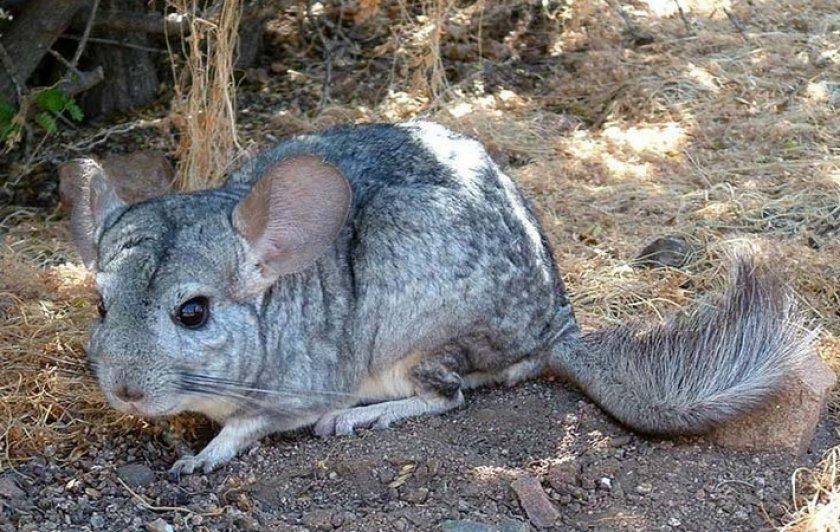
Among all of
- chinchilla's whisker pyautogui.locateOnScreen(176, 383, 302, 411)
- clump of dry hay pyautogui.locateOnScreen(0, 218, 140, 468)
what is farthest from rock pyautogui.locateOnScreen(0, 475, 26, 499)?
chinchilla's whisker pyautogui.locateOnScreen(176, 383, 302, 411)

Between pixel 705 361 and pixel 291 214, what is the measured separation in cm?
169

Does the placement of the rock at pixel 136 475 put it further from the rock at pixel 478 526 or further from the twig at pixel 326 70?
the twig at pixel 326 70

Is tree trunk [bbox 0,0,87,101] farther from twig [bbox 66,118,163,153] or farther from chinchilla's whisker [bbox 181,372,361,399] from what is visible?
chinchilla's whisker [bbox 181,372,361,399]

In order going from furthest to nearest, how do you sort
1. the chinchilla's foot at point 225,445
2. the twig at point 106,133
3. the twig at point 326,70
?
the twig at point 326,70 → the twig at point 106,133 → the chinchilla's foot at point 225,445

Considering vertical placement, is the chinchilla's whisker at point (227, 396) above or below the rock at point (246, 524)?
above

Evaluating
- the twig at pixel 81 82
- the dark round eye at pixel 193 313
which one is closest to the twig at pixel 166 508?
the dark round eye at pixel 193 313

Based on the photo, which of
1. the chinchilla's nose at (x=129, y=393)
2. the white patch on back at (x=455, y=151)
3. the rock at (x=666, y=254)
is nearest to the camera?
the chinchilla's nose at (x=129, y=393)

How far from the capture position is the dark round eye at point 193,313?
15.4 feet

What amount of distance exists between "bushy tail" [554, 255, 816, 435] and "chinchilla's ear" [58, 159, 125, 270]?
193 centimetres

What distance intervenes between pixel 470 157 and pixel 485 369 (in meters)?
0.88

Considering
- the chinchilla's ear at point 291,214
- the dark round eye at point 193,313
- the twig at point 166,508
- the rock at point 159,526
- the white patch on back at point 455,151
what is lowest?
the twig at point 166,508

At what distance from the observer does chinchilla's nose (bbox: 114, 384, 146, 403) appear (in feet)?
15.2

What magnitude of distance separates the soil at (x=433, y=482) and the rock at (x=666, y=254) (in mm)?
1534

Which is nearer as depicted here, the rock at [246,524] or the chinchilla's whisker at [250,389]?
the rock at [246,524]
